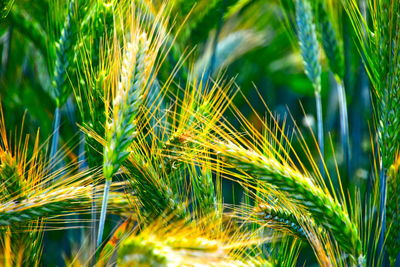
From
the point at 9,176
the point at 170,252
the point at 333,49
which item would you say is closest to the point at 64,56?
the point at 9,176

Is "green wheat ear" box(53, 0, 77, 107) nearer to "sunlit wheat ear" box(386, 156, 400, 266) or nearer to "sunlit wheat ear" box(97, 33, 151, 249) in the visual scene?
"sunlit wheat ear" box(97, 33, 151, 249)

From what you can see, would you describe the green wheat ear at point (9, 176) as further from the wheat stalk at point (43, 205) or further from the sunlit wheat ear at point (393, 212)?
the sunlit wheat ear at point (393, 212)

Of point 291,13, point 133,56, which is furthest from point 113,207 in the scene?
point 291,13

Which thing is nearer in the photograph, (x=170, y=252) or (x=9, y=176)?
(x=170, y=252)

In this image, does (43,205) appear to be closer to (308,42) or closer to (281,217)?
(281,217)

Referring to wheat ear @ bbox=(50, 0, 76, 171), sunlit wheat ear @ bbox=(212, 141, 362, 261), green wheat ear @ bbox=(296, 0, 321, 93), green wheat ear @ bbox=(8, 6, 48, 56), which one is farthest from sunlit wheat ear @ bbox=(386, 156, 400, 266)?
green wheat ear @ bbox=(8, 6, 48, 56)
